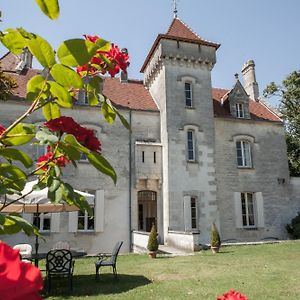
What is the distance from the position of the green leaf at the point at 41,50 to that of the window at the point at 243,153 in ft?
69.8

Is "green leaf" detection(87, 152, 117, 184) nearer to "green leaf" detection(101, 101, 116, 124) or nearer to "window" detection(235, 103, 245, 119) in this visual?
"green leaf" detection(101, 101, 116, 124)

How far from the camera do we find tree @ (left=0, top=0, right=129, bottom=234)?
155cm

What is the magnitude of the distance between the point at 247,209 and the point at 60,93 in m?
20.9

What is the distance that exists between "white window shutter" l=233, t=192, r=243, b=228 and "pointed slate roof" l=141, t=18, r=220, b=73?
9.58 metres

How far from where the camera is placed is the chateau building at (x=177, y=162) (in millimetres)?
18266

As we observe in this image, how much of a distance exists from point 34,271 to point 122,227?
60.1 feet

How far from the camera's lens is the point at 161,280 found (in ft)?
30.5

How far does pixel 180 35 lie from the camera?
2177cm

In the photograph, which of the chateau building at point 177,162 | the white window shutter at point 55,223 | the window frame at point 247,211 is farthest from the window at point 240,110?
the white window shutter at point 55,223

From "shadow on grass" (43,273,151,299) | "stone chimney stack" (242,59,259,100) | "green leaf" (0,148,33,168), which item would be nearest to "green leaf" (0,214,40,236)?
"green leaf" (0,148,33,168)

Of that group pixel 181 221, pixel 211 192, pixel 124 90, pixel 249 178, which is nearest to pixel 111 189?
pixel 181 221

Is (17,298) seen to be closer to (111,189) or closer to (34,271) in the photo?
(34,271)

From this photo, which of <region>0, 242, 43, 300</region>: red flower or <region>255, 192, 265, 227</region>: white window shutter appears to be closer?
<region>0, 242, 43, 300</region>: red flower

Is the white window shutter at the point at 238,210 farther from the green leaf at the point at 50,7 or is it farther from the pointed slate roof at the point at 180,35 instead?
the green leaf at the point at 50,7
